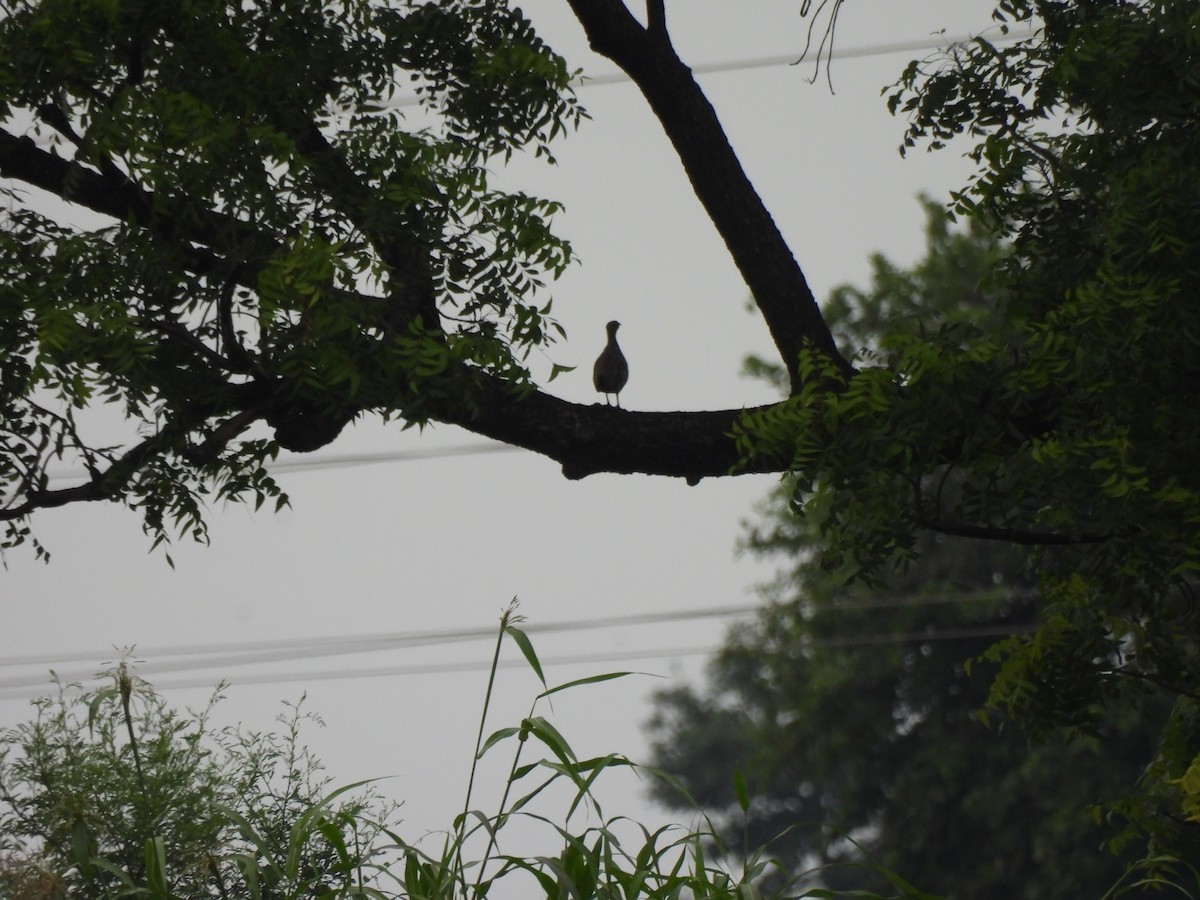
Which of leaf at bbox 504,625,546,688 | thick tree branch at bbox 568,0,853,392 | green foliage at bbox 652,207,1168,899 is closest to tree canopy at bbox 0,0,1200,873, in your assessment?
thick tree branch at bbox 568,0,853,392

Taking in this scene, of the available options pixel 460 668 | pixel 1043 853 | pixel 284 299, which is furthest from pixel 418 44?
pixel 1043 853

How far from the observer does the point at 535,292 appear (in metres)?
3.40

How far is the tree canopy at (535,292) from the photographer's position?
2.99m

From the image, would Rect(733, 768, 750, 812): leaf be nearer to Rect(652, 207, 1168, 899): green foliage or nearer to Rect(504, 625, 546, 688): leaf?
Rect(504, 625, 546, 688): leaf

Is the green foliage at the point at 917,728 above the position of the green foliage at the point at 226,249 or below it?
below

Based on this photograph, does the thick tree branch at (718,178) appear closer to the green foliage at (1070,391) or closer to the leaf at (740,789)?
the green foliage at (1070,391)

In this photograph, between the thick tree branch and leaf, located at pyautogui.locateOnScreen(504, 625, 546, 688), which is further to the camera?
the thick tree branch

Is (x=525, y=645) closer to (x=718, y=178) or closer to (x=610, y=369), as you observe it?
(x=718, y=178)

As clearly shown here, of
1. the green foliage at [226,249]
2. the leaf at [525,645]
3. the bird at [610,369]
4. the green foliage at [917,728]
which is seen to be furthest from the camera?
the green foliage at [917,728]

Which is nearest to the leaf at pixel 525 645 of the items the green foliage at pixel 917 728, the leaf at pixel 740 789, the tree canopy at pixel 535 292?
the leaf at pixel 740 789

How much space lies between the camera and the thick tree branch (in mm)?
3809

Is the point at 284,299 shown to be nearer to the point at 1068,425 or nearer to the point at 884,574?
the point at 1068,425

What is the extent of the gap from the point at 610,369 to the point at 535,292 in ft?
3.43

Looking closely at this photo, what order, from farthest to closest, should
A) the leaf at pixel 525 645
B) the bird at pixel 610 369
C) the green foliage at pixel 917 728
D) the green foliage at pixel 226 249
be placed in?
the green foliage at pixel 917 728 < the bird at pixel 610 369 < the green foliage at pixel 226 249 < the leaf at pixel 525 645
